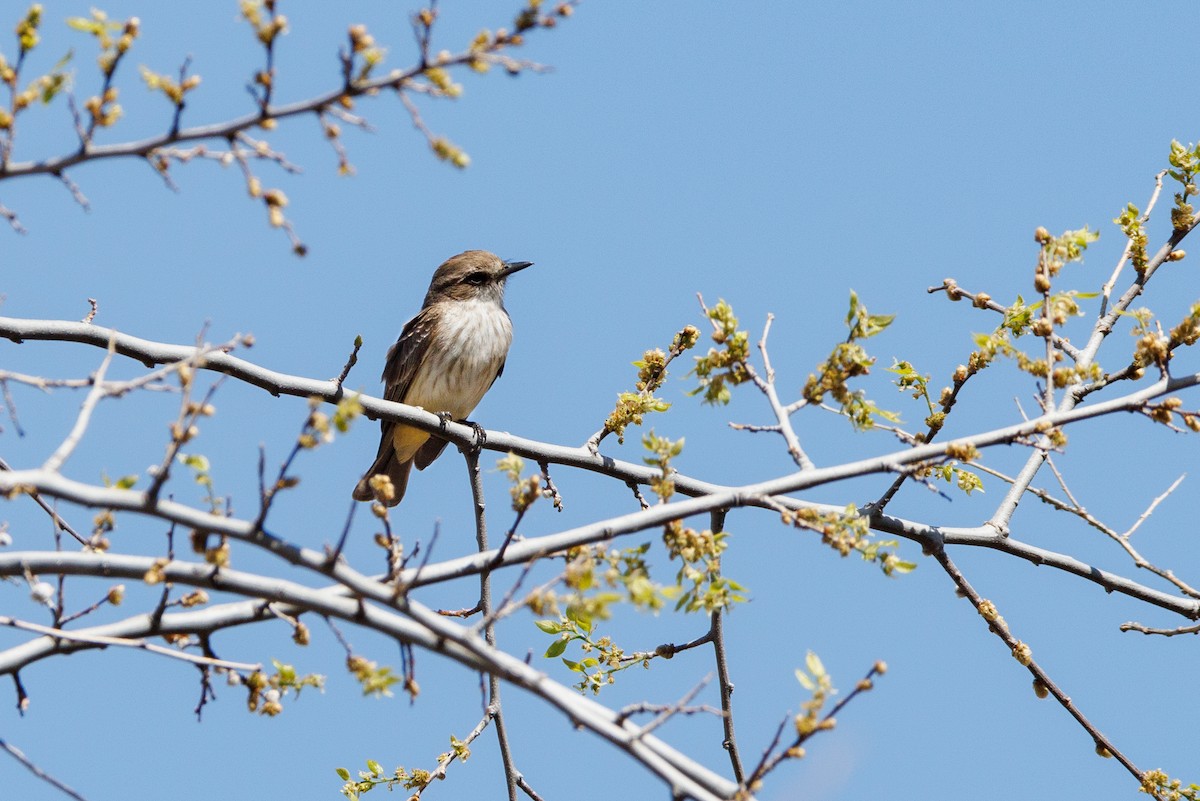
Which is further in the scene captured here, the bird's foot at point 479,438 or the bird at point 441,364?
the bird at point 441,364

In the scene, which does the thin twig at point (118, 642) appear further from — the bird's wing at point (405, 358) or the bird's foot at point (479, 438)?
the bird's wing at point (405, 358)

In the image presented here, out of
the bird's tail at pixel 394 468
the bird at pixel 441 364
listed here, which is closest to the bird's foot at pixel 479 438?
the bird at pixel 441 364

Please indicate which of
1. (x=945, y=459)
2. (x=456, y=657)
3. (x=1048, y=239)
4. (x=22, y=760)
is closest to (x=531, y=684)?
(x=456, y=657)

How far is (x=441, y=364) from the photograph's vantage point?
352 inches

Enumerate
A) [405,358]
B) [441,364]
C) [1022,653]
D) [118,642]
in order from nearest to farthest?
[118,642], [1022,653], [441,364], [405,358]

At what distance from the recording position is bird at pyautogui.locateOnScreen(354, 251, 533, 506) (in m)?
8.94

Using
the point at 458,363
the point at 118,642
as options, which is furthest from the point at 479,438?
the point at 118,642

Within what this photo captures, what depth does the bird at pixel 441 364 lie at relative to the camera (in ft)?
29.3

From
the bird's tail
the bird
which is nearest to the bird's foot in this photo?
the bird

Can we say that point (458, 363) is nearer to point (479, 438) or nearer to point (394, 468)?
point (394, 468)

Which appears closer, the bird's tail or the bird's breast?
the bird's breast

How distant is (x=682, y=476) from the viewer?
4.98 metres

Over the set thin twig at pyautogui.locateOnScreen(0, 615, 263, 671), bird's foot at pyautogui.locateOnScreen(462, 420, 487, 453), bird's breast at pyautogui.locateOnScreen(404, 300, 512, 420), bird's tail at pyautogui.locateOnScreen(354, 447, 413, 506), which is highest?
bird's breast at pyautogui.locateOnScreen(404, 300, 512, 420)

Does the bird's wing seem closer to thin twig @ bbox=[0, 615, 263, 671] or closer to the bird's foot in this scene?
the bird's foot
